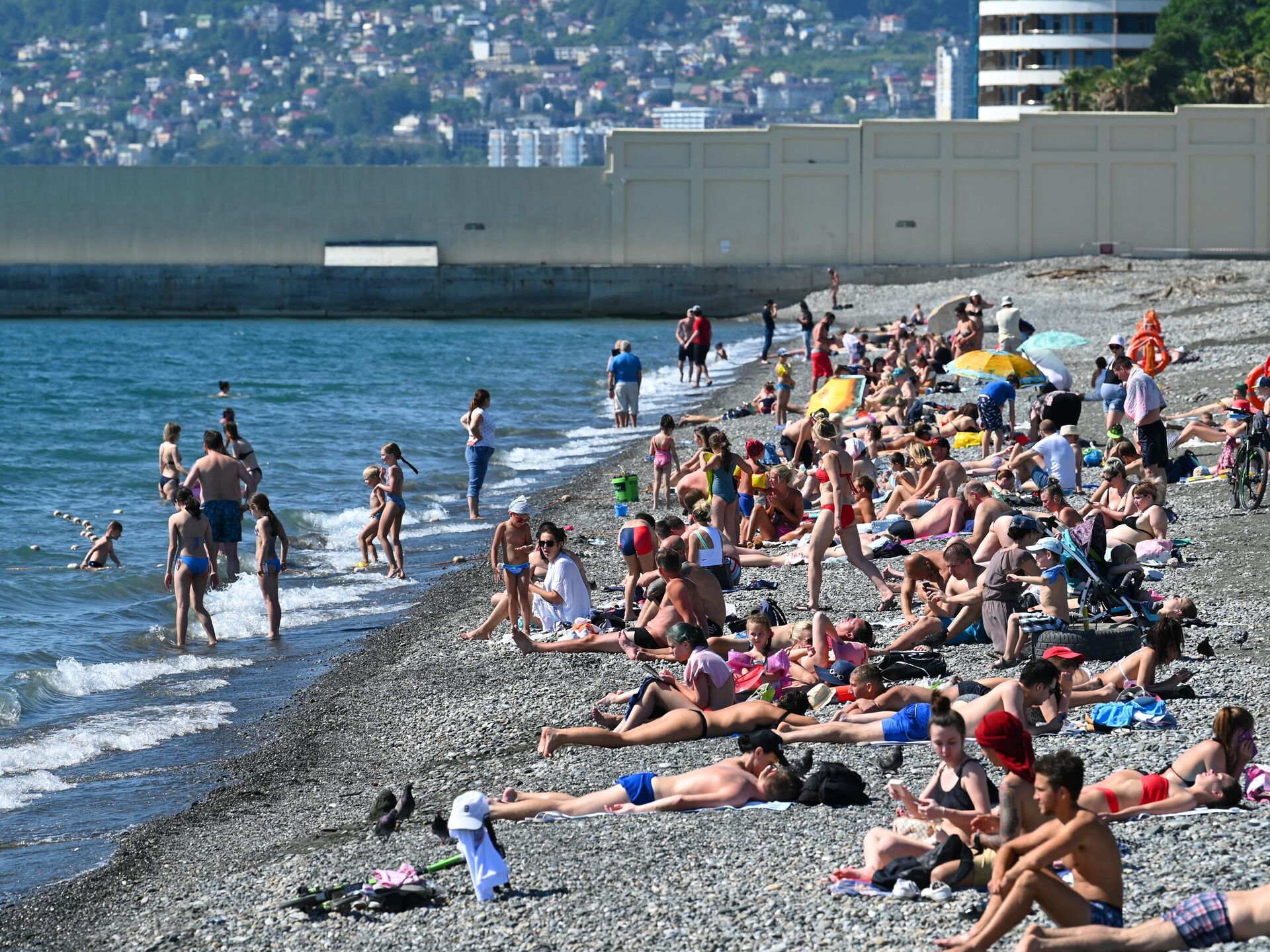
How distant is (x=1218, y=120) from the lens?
176ft

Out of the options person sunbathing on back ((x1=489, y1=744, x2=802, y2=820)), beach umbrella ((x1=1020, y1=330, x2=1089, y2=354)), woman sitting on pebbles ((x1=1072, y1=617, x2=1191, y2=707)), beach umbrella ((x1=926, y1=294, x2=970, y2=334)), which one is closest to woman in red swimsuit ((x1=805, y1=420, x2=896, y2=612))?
woman sitting on pebbles ((x1=1072, y1=617, x2=1191, y2=707))

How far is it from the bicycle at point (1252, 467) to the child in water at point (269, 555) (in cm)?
812

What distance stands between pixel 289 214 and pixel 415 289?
5.50 metres

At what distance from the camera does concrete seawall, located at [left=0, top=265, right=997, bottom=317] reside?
5522 centimetres

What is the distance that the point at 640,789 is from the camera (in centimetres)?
799

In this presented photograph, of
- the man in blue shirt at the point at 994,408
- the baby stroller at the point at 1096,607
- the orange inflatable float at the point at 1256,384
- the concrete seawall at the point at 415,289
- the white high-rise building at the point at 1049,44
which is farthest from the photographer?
the white high-rise building at the point at 1049,44

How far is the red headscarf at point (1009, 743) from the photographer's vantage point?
612 centimetres

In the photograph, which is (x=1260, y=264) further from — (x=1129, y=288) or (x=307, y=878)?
(x=307, y=878)

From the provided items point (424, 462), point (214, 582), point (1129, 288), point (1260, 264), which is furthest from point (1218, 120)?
point (214, 582)

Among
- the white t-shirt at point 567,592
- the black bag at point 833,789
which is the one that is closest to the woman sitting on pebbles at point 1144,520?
the white t-shirt at point 567,592

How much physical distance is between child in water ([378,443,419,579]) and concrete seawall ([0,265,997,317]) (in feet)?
132

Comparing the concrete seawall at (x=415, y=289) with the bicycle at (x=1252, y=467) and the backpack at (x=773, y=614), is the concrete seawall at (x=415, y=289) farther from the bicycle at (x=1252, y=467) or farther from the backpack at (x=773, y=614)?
the backpack at (x=773, y=614)

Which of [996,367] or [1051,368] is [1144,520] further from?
[1051,368]

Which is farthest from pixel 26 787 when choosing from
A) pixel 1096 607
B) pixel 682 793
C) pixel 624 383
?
pixel 624 383
